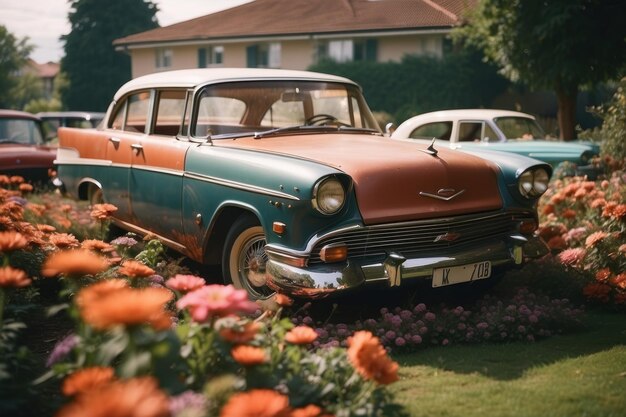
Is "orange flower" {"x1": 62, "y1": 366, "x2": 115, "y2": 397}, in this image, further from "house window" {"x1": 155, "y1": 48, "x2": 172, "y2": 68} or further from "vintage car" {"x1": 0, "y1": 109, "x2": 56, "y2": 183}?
"house window" {"x1": 155, "y1": 48, "x2": 172, "y2": 68}

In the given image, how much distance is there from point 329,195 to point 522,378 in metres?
1.42

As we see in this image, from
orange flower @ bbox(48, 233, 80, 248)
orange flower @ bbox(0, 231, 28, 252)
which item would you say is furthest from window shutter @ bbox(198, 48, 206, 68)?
orange flower @ bbox(0, 231, 28, 252)

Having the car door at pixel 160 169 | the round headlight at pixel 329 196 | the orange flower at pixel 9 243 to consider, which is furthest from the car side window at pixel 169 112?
the orange flower at pixel 9 243

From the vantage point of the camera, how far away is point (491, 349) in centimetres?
411

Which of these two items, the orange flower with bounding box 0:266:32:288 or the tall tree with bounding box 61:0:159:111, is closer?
the orange flower with bounding box 0:266:32:288

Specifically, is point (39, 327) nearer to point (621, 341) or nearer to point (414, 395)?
point (414, 395)

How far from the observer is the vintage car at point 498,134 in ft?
32.1

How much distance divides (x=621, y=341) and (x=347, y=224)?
1757mm

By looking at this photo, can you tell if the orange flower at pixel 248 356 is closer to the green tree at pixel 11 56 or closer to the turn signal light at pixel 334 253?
the turn signal light at pixel 334 253

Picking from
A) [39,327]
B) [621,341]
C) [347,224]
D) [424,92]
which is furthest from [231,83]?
[424,92]

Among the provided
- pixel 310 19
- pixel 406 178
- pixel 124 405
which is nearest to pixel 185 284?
pixel 124 405

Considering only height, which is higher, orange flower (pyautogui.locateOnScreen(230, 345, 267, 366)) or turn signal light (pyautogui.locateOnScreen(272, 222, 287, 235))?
turn signal light (pyautogui.locateOnScreen(272, 222, 287, 235))

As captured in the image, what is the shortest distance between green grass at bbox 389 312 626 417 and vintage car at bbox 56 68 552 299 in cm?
56

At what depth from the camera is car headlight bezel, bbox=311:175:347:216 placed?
4055 millimetres
